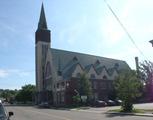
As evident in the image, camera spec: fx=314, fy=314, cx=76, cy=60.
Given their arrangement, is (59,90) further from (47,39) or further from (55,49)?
(47,39)

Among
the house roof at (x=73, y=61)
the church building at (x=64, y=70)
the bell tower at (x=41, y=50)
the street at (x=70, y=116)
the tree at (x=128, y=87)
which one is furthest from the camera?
the bell tower at (x=41, y=50)

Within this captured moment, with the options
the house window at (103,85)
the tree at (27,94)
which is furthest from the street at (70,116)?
the tree at (27,94)

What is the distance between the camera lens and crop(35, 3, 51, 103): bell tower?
92006 mm

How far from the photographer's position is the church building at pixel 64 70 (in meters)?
77.7

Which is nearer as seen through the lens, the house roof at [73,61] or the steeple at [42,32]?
the house roof at [73,61]

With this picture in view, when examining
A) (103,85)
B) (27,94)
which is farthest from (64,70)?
(27,94)

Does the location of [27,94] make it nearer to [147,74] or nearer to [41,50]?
[41,50]

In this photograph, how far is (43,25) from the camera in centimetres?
9456

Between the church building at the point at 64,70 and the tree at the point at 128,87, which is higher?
the church building at the point at 64,70

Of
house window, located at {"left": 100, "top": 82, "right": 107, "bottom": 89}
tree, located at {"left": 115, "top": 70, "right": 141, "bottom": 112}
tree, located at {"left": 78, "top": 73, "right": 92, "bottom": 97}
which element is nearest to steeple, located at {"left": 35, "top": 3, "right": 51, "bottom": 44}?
house window, located at {"left": 100, "top": 82, "right": 107, "bottom": 89}

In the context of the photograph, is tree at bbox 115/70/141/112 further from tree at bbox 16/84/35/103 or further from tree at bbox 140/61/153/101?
tree at bbox 16/84/35/103

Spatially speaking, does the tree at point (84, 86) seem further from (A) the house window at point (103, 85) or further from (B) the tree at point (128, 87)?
(B) the tree at point (128, 87)

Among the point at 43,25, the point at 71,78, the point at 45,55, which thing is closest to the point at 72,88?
the point at 71,78

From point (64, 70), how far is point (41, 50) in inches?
584
